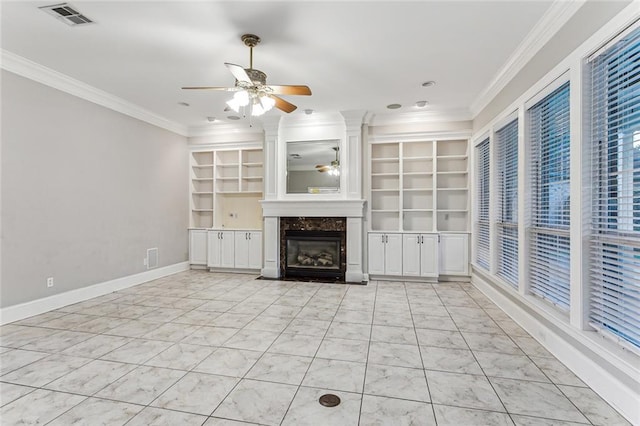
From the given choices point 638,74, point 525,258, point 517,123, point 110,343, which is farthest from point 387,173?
point 110,343

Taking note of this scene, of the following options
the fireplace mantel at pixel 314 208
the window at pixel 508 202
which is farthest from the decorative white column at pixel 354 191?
the window at pixel 508 202

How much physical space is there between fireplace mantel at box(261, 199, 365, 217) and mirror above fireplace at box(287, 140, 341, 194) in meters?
0.24

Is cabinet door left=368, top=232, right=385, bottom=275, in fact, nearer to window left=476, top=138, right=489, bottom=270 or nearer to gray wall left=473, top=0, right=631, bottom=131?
window left=476, top=138, right=489, bottom=270

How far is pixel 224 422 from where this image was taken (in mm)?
1885

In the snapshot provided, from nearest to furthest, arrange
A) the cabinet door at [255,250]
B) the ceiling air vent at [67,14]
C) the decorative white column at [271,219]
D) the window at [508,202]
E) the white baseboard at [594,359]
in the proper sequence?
the white baseboard at [594,359] → the ceiling air vent at [67,14] → the window at [508,202] → the decorative white column at [271,219] → the cabinet door at [255,250]

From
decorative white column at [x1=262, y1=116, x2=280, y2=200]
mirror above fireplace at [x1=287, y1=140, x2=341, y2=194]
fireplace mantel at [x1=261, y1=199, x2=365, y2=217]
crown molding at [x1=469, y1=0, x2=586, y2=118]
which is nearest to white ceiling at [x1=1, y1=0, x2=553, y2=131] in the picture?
crown molding at [x1=469, y1=0, x2=586, y2=118]

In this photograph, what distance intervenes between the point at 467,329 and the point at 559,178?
1.73 meters

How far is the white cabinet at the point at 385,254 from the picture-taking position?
222 inches

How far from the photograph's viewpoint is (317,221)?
584 cm

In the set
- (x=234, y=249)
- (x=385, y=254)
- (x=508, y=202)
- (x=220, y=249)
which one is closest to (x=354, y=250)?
(x=385, y=254)

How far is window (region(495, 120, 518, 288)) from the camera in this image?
150 inches

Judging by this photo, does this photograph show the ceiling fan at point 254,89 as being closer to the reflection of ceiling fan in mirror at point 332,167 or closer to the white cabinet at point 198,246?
the reflection of ceiling fan in mirror at point 332,167

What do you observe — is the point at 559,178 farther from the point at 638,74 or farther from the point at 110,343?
the point at 110,343

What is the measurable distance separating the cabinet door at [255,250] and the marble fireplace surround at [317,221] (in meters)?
0.26
